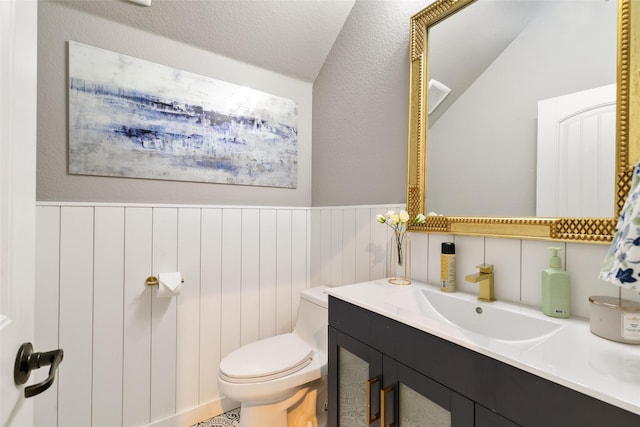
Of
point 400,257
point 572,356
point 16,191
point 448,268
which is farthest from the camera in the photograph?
point 400,257

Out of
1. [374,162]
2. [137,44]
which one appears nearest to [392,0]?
[374,162]

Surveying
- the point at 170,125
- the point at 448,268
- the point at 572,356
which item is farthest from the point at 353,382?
the point at 170,125

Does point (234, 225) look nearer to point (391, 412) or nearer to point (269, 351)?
point (269, 351)

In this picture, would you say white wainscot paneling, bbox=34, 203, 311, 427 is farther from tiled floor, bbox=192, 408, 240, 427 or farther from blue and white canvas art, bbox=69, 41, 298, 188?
blue and white canvas art, bbox=69, 41, 298, 188

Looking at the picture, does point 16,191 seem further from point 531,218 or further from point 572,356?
point 531,218

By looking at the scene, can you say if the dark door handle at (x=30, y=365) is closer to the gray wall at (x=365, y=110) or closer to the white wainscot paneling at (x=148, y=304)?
the white wainscot paneling at (x=148, y=304)

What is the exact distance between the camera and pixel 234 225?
69.4 inches

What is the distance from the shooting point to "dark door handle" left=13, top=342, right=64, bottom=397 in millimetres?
490

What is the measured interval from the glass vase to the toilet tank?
38 cm

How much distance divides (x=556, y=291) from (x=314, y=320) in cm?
113

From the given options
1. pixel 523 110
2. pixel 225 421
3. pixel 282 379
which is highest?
pixel 523 110

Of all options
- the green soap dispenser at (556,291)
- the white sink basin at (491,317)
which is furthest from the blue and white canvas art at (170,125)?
the green soap dispenser at (556,291)

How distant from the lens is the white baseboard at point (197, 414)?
5.08ft

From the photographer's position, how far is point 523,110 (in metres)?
1.01
